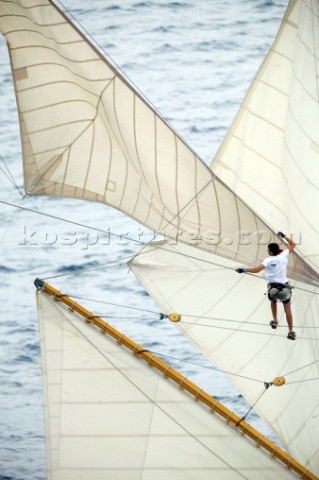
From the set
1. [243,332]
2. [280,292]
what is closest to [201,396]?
[243,332]

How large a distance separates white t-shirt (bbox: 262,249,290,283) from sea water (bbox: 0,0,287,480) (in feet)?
14.8

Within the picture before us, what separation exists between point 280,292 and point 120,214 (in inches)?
583

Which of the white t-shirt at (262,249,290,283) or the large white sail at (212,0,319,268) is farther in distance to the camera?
the large white sail at (212,0,319,268)

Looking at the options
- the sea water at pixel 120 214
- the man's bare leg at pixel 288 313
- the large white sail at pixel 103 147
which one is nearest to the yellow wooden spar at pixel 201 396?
the man's bare leg at pixel 288 313

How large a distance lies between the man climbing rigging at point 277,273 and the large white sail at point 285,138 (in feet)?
3.68

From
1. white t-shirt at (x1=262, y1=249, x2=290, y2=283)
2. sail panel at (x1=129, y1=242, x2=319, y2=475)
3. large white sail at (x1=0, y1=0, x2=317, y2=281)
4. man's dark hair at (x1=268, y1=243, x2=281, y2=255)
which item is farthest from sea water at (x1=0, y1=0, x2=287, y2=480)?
man's dark hair at (x1=268, y1=243, x2=281, y2=255)

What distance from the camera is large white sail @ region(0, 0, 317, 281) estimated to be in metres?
16.6

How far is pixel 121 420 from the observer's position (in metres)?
17.6

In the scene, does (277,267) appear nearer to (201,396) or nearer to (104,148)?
(201,396)

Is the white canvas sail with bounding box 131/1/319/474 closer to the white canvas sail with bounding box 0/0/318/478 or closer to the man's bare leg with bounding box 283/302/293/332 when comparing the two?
the man's bare leg with bounding box 283/302/293/332

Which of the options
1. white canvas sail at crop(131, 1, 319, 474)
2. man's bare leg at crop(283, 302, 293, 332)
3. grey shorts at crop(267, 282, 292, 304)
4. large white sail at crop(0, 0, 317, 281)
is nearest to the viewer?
large white sail at crop(0, 0, 317, 281)

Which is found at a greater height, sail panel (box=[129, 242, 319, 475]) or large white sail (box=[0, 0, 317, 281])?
large white sail (box=[0, 0, 317, 281])

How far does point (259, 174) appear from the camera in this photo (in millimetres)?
19062

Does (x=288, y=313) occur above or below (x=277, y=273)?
below
